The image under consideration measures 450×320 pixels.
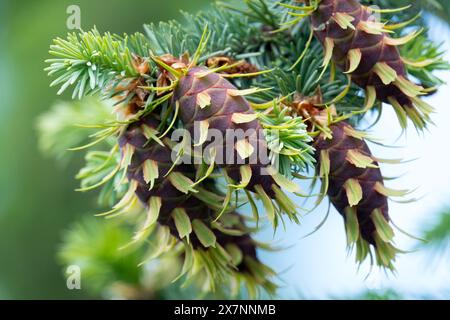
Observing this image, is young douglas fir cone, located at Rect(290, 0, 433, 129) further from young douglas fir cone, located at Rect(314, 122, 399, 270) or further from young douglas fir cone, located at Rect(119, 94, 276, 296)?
young douglas fir cone, located at Rect(119, 94, 276, 296)

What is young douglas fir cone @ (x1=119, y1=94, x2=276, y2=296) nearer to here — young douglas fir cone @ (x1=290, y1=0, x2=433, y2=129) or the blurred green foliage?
young douglas fir cone @ (x1=290, y1=0, x2=433, y2=129)

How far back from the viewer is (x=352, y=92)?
877 mm

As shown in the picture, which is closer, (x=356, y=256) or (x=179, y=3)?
(x=356, y=256)

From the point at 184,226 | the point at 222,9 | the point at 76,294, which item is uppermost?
the point at 222,9

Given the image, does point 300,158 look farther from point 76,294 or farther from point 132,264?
point 76,294

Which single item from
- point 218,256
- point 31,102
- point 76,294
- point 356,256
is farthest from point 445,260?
point 31,102

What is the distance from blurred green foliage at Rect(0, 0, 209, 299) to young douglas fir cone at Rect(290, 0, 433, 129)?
1259 millimetres

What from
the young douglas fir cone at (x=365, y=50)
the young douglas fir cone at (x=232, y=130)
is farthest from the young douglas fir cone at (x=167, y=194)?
the young douglas fir cone at (x=365, y=50)

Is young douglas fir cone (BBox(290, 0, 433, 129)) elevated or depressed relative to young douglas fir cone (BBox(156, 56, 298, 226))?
elevated

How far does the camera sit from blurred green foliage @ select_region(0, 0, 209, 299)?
2088 mm

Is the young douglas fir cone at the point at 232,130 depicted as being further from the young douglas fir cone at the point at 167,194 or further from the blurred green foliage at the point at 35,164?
the blurred green foliage at the point at 35,164

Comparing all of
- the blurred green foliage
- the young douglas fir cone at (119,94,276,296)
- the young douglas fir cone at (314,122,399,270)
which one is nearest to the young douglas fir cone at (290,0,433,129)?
the young douglas fir cone at (314,122,399,270)

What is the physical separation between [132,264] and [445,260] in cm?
60

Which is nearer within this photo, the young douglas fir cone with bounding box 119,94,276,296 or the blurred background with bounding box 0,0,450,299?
the young douglas fir cone with bounding box 119,94,276,296
